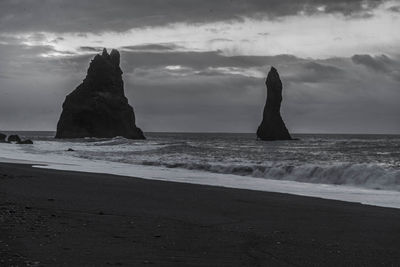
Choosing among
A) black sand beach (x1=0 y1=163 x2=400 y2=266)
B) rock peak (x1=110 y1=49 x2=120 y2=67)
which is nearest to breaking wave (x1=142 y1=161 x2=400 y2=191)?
black sand beach (x1=0 y1=163 x2=400 y2=266)

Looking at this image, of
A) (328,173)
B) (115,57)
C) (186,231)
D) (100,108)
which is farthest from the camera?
(115,57)

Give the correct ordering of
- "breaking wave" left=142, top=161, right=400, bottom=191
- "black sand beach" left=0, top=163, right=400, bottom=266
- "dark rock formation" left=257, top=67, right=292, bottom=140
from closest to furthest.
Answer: "black sand beach" left=0, top=163, right=400, bottom=266
"breaking wave" left=142, top=161, right=400, bottom=191
"dark rock formation" left=257, top=67, right=292, bottom=140

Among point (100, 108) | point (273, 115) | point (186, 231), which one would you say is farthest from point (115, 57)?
point (186, 231)

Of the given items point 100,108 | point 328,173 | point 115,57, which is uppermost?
point 115,57

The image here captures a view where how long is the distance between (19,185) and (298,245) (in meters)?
8.29

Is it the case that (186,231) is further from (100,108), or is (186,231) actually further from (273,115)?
(100,108)

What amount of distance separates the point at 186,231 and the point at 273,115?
108286 millimetres

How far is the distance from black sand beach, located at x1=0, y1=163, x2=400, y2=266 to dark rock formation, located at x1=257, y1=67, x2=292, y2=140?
330ft

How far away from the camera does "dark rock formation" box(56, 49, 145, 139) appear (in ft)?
368

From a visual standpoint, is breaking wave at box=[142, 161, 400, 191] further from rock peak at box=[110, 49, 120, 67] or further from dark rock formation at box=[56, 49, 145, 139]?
rock peak at box=[110, 49, 120, 67]

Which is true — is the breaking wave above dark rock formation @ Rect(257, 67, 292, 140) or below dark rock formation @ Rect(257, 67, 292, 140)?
below

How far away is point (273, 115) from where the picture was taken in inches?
4466

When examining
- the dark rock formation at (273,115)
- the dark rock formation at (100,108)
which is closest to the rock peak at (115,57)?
the dark rock formation at (100,108)

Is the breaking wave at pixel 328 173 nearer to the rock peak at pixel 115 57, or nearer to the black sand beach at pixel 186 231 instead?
the black sand beach at pixel 186 231
